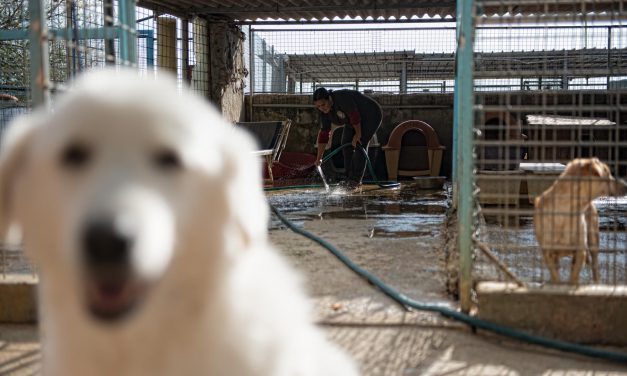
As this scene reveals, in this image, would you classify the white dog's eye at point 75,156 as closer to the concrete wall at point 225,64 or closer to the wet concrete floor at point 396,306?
the wet concrete floor at point 396,306

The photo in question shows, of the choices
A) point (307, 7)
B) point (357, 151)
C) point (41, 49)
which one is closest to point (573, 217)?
point (41, 49)

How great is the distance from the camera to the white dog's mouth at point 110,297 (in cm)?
121

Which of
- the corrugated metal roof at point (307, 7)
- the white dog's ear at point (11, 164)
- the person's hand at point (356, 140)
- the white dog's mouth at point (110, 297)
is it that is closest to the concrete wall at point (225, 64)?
the corrugated metal roof at point (307, 7)

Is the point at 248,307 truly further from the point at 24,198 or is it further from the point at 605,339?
the point at 605,339

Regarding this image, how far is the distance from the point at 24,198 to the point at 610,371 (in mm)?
2714

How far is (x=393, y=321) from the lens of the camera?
11.4 ft

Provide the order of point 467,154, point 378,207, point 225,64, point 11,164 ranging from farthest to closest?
1. point 225,64
2. point 378,207
3. point 467,154
4. point 11,164

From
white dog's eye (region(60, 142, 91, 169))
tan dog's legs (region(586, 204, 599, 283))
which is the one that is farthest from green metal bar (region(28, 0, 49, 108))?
tan dog's legs (region(586, 204, 599, 283))

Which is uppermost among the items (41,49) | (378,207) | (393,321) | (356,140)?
(41,49)

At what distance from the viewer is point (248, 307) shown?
1.48 metres

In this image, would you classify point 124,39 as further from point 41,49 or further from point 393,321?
point 393,321

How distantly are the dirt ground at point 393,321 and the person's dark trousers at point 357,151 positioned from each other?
4887 millimetres

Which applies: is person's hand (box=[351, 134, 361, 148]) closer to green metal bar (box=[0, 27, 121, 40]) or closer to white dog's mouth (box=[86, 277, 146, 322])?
green metal bar (box=[0, 27, 121, 40])

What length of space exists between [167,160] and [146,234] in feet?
0.68
